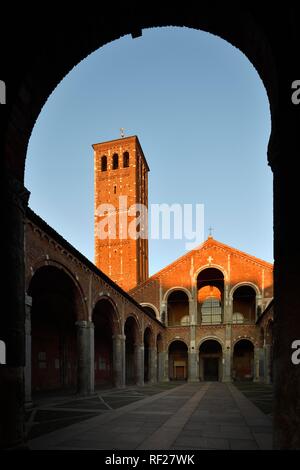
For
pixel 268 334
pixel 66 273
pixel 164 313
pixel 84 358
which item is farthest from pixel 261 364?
pixel 66 273

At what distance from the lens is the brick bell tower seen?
43.2 metres

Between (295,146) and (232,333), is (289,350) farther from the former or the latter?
(232,333)

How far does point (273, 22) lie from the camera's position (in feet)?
12.5

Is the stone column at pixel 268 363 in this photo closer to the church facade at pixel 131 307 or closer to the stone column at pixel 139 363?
the church facade at pixel 131 307

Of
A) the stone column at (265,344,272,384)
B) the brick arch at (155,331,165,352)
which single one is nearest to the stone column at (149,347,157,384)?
the brick arch at (155,331,165,352)

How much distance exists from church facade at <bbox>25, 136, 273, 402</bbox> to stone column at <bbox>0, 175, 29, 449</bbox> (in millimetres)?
6656

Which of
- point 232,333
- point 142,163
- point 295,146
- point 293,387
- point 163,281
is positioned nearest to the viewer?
point 293,387

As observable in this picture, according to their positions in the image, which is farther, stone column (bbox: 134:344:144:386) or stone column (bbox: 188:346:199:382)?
stone column (bbox: 188:346:199:382)

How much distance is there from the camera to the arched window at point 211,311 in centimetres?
3622

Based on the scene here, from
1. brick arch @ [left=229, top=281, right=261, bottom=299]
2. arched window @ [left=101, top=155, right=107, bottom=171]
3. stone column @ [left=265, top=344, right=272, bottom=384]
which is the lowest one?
stone column @ [left=265, top=344, right=272, bottom=384]

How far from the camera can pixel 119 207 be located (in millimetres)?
44469

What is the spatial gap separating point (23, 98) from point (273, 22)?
3201 millimetres

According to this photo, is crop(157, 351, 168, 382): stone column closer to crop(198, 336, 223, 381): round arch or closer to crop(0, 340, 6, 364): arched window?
crop(198, 336, 223, 381): round arch
